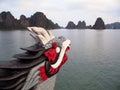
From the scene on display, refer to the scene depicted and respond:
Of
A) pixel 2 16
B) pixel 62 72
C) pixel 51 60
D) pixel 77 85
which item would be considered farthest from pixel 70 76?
pixel 2 16

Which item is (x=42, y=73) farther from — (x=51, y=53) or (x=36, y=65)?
(x=51, y=53)

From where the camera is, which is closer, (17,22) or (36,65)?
(36,65)

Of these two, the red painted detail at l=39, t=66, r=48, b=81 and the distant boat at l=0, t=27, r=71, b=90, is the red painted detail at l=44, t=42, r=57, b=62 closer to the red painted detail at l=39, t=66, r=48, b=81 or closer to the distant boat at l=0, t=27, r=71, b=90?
the distant boat at l=0, t=27, r=71, b=90

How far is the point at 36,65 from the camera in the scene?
391 centimetres

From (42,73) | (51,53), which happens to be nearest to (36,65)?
(42,73)

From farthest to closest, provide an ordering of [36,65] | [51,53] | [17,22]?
[17,22] < [51,53] < [36,65]

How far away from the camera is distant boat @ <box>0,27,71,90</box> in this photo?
3767 millimetres

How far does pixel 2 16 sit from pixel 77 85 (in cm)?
16217

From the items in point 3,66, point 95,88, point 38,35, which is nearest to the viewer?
point 3,66

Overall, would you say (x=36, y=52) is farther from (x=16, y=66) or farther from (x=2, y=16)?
(x=2, y=16)

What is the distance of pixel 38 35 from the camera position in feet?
13.2

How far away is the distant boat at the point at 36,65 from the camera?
3.77m

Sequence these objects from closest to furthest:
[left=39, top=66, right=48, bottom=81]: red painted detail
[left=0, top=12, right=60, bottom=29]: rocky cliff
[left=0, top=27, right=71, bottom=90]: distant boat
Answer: [left=0, top=27, right=71, bottom=90]: distant boat → [left=39, top=66, right=48, bottom=81]: red painted detail → [left=0, top=12, right=60, bottom=29]: rocky cliff

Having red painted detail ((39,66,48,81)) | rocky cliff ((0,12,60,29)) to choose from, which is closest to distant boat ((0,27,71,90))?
red painted detail ((39,66,48,81))
